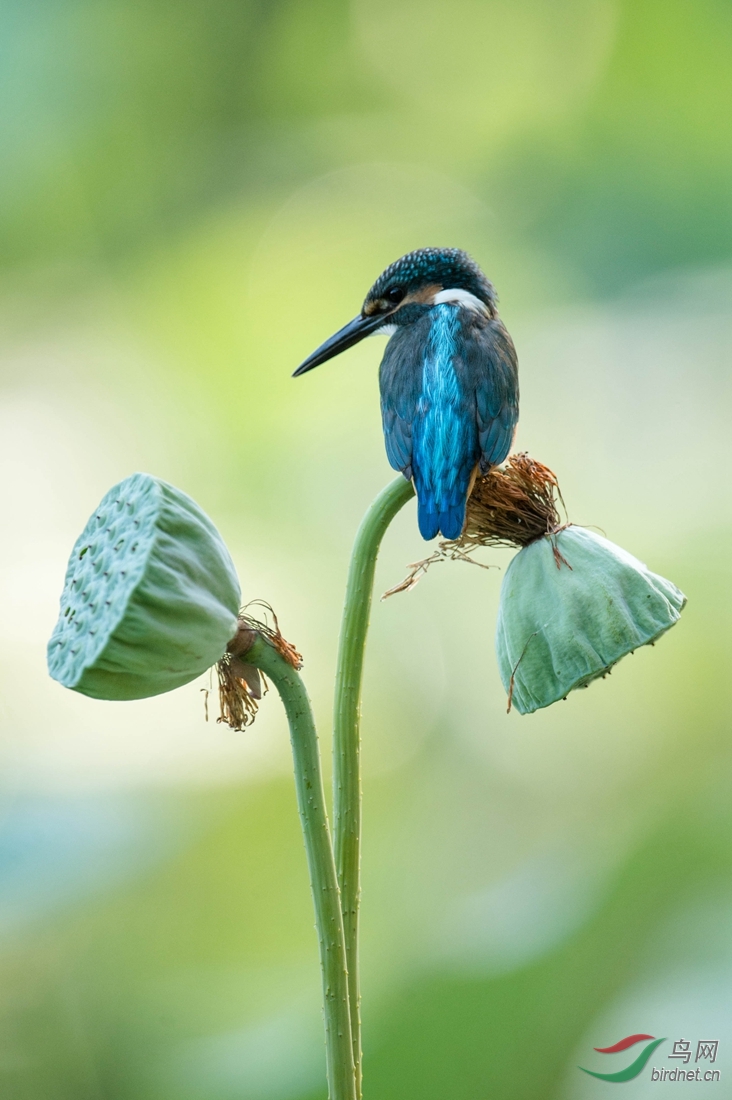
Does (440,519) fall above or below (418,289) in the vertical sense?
below

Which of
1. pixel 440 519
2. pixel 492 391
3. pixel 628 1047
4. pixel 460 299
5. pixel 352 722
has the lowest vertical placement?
pixel 628 1047

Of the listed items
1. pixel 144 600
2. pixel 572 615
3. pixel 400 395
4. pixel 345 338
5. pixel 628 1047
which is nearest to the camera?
pixel 144 600

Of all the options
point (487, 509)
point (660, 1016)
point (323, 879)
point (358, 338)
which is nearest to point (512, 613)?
point (487, 509)

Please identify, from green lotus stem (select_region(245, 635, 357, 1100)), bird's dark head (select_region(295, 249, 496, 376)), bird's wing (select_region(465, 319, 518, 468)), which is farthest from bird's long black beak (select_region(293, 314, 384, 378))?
green lotus stem (select_region(245, 635, 357, 1100))

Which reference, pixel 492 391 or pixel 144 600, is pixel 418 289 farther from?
pixel 144 600

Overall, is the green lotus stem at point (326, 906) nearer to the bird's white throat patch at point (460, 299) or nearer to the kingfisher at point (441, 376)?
the kingfisher at point (441, 376)

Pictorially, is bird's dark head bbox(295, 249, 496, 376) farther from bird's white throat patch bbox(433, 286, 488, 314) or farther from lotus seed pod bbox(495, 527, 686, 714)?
lotus seed pod bbox(495, 527, 686, 714)

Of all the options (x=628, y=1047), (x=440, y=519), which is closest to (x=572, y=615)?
(x=440, y=519)
